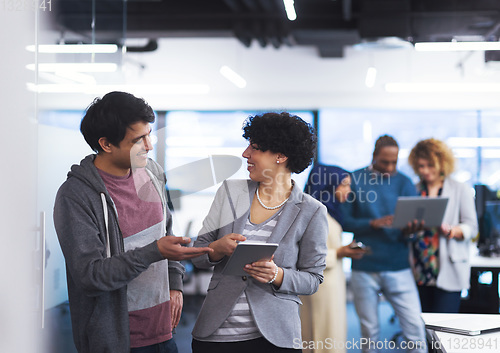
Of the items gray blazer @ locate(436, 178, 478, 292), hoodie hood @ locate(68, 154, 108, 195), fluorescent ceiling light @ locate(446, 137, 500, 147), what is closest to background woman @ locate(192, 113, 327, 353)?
hoodie hood @ locate(68, 154, 108, 195)

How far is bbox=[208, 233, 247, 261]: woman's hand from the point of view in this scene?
5.86ft

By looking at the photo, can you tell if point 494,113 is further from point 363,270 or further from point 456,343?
point 456,343

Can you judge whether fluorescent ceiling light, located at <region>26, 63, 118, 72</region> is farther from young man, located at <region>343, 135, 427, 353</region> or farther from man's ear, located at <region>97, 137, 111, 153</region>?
young man, located at <region>343, 135, 427, 353</region>

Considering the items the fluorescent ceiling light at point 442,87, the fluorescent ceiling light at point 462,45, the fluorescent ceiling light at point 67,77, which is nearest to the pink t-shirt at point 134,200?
the fluorescent ceiling light at point 67,77

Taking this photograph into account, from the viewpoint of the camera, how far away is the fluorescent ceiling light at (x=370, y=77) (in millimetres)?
6609

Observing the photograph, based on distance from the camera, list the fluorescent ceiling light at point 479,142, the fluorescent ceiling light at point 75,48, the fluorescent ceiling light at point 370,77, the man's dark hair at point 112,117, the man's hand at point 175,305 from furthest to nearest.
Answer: the fluorescent ceiling light at point 370,77, the fluorescent ceiling light at point 479,142, the fluorescent ceiling light at point 75,48, the man's hand at point 175,305, the man's dark hair at point 112,117

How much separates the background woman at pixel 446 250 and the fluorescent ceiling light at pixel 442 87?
3.28m

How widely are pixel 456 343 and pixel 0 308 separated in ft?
5.25

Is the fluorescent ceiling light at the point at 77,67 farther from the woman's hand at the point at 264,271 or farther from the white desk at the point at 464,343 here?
the white desk at the point at 464,343

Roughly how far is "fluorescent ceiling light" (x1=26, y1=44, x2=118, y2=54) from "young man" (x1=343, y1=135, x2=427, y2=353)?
1555 millimetres

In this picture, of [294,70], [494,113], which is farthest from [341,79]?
[494,113]

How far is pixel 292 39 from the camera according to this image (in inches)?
250

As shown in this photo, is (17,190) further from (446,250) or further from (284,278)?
(446,250)

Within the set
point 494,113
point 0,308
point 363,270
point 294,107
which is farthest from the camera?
point 294,107
